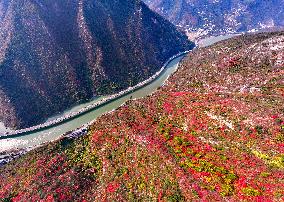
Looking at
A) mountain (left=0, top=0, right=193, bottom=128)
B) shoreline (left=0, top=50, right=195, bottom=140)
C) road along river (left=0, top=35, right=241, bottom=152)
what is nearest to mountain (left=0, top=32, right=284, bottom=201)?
road along river (left=0, top=35, right=241, bottom=152)

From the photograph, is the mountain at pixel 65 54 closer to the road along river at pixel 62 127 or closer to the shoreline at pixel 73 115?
the shoreline at pixel 73 115

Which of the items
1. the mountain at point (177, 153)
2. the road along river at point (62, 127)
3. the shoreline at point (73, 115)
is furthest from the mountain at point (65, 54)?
the mountain at point (177, 153)

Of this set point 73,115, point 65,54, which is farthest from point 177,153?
point 65,54

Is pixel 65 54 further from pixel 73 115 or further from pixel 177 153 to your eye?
pixel 177 153

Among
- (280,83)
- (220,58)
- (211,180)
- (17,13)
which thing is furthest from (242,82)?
(17,13)

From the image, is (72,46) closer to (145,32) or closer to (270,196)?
(145,32)

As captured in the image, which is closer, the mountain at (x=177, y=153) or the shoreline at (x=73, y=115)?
the mountain at (x=177, y=153)

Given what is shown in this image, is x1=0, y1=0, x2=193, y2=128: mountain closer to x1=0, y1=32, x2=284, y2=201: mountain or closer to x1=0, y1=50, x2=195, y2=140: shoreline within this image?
x1=0, y1=50, x2=195, y2=140: shoreline
